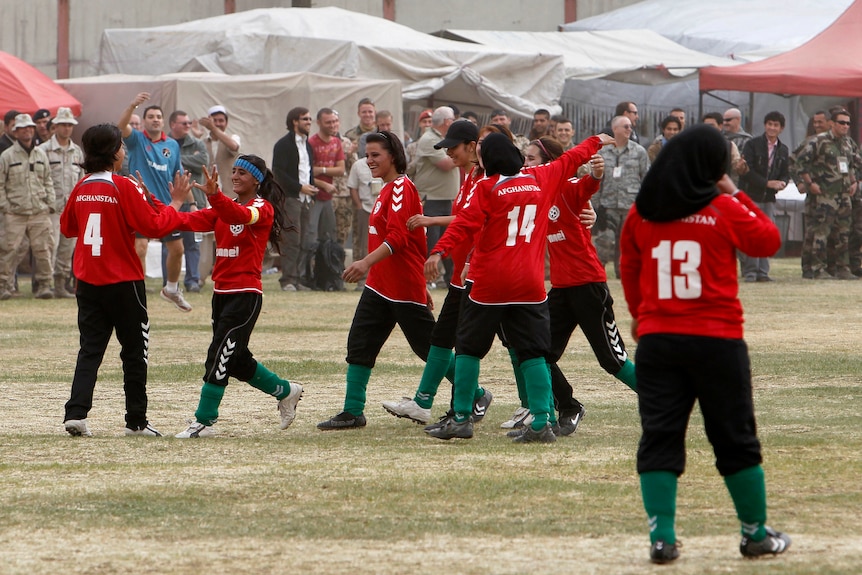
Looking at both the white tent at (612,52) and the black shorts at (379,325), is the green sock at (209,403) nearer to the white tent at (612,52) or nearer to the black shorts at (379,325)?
the black shorts at (379,325)

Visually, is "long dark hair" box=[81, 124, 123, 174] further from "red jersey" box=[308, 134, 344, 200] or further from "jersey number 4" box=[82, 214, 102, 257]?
"red jersey" box=[308, 134, 344, 200]

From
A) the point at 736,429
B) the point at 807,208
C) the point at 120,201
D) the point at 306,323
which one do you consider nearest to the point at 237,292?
the point at 120,201

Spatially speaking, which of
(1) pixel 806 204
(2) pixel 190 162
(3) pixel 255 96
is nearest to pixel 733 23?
(1) pixel 806 204

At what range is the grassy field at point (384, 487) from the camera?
5285 millimetres

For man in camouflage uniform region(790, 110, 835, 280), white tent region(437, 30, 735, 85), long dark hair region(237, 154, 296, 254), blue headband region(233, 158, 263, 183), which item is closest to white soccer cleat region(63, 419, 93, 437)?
long dark hair region(237, 154, 296, 254)

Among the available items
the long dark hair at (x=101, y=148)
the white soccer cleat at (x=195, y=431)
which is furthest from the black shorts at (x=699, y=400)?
the long dark hair at (x=101, y=148)

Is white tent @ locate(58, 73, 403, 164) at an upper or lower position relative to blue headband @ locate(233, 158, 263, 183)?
upper

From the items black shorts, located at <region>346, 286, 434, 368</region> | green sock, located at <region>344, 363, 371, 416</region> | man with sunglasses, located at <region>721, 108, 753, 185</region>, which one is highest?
man with sunglasses, located at <region>721, 108, 753, 185</region>

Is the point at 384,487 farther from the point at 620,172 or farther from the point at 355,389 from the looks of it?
the point at 620,172

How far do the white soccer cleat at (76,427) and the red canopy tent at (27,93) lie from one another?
11.9 metres

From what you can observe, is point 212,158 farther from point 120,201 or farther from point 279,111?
point 120,201

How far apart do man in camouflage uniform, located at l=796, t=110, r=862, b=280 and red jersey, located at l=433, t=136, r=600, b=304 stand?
A: 44.2ft

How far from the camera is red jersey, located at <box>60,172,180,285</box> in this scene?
8234 mm

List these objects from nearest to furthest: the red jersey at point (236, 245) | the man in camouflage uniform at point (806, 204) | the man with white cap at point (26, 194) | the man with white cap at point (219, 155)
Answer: the red jersey at point (236, 245) → the man with white cap at point (26, 194) → the man with white cap at point (219, 155) → the man in camouflage uniform at point (806, 204)
